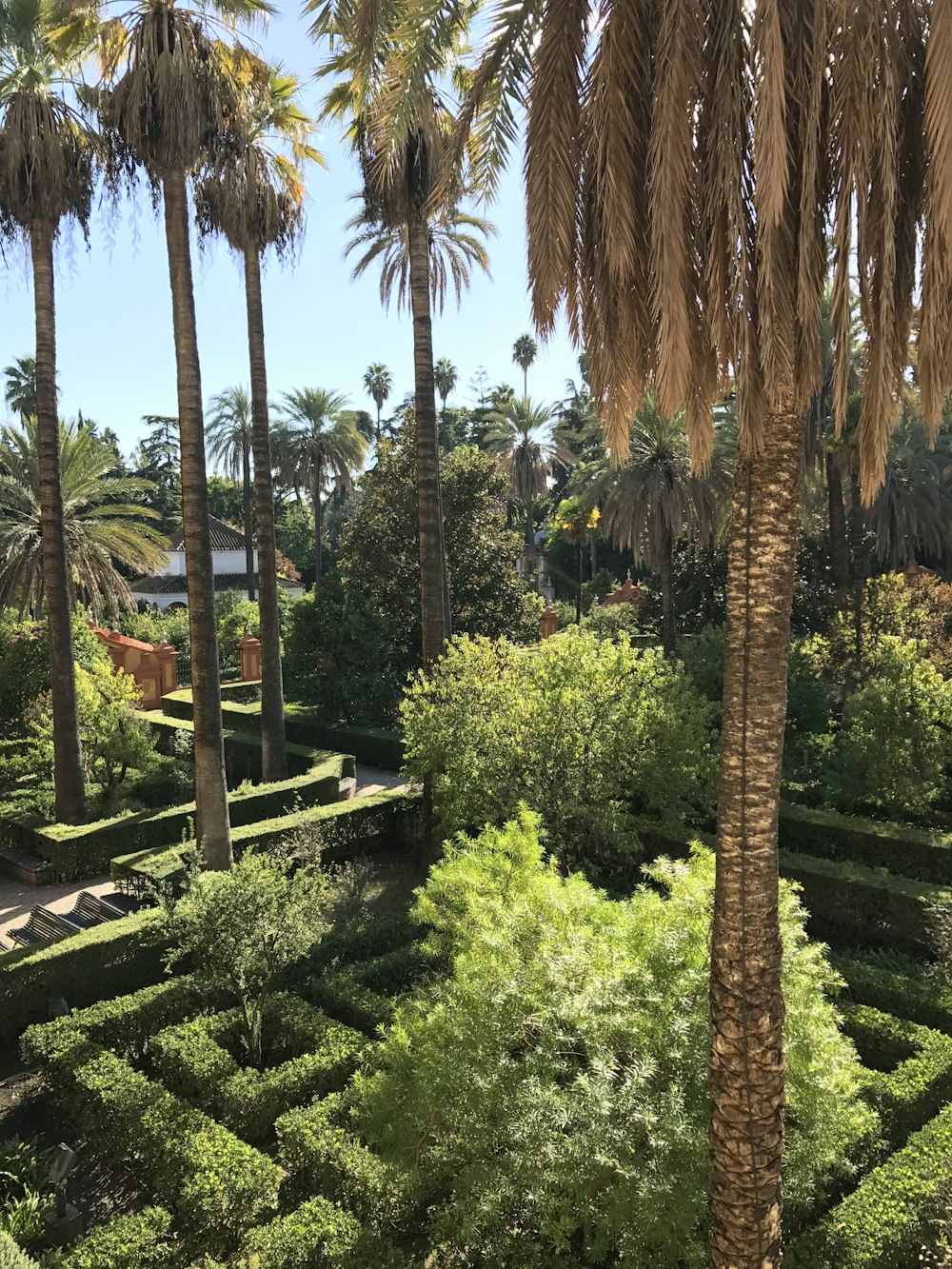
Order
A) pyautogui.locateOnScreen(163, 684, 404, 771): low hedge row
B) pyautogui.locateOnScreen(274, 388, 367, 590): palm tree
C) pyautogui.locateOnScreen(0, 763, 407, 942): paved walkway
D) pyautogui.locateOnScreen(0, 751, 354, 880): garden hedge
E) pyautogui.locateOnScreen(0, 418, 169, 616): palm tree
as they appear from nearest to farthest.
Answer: pyautogui.locateOnScreen(0, 763, 407, 942): paved walkway
pyautogui.locateOnScreen(0, 751, 354, 880): garden hedge
pyautogui.locateOnScreen(0, 418, 169, 616): palm tree
pyautogui.locateOnScreen(163, 684, 404, 771): low hedge row
pyautogui.locateOnScreen(274, 388, 367, 590): palm tree

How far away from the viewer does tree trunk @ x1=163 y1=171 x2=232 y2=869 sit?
41.8ft

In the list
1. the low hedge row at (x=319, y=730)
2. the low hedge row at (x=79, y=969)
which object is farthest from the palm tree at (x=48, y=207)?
the low hedge row at (x=319, y=730)

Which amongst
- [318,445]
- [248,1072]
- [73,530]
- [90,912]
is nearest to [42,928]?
[90,912]

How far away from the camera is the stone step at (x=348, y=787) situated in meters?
20.5

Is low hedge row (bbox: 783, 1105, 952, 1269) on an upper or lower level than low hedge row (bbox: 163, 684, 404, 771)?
lower

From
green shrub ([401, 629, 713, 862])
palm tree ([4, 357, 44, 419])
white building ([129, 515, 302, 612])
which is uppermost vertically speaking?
palm tree ([4, 357, 44, 419])

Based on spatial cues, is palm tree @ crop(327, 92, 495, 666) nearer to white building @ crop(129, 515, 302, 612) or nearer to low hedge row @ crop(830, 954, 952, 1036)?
low hedge row @ crop(830, 954, 952, 1036)

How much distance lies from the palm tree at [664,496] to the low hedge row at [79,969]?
54.4ft

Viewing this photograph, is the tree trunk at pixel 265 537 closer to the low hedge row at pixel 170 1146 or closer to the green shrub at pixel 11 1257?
the low hedge row at pixel 170 1146

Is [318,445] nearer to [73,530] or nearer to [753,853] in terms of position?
[73,530]

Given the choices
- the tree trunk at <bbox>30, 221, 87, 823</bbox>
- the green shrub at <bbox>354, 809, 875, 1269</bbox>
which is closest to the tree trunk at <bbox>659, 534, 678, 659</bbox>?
the tree trunk at <bbox>30, 221, 87, 823</bbox>

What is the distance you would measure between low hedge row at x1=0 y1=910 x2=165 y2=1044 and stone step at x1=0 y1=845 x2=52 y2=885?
15.5 feet

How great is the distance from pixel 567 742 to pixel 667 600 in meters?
12.1

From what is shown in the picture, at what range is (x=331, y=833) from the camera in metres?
16.2
